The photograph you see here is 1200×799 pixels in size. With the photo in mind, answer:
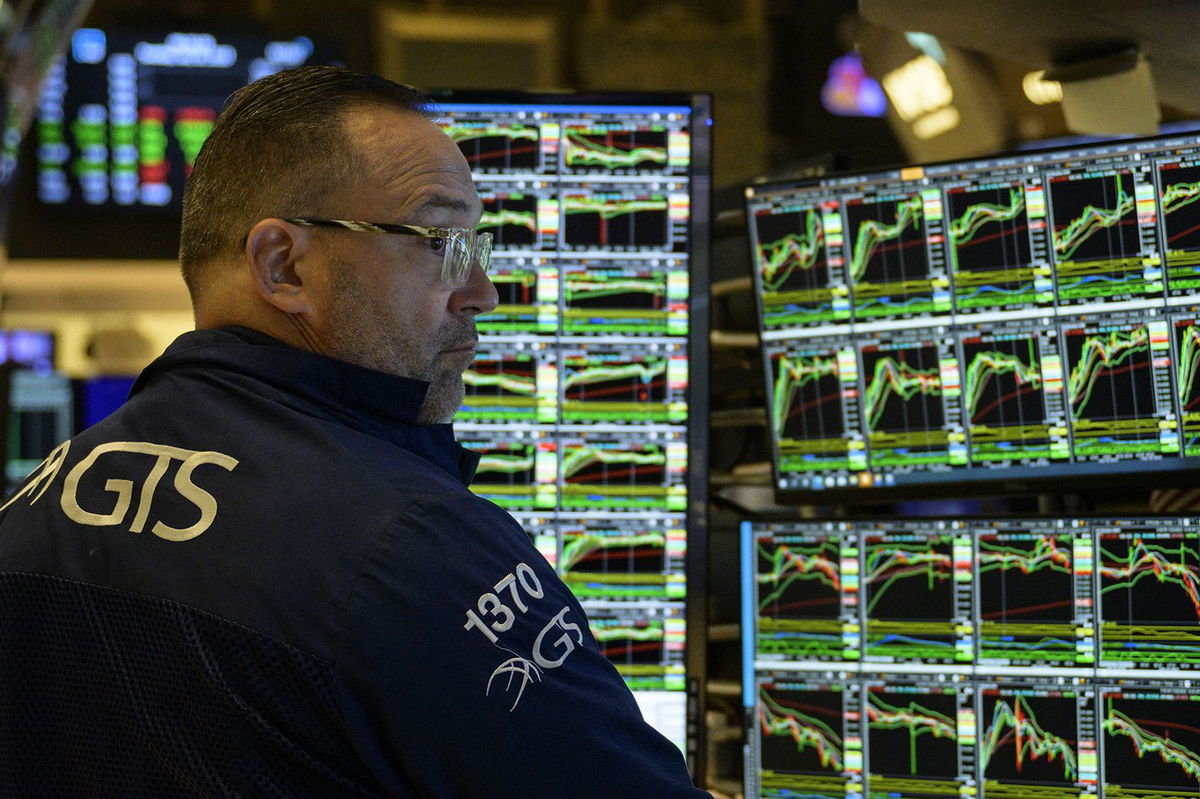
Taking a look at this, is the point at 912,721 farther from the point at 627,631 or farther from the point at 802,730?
the point at 627,631

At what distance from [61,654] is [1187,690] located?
1211 millimetres

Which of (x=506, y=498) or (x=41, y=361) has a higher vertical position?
(x=41, y=361)

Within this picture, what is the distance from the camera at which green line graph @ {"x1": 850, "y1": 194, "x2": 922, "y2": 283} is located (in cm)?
172

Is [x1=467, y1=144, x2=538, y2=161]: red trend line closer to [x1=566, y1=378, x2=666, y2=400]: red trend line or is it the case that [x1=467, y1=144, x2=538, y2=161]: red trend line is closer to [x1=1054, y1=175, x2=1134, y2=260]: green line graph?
[x1=566, y1=378, x2=666, y2=400]: red trend line

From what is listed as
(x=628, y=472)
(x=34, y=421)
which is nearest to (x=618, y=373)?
(x=628, y=472)

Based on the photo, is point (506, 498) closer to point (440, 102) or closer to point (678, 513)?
point (678, 513)

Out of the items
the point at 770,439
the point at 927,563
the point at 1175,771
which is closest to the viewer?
the point at 1175,771

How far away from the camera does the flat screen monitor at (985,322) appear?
1.60 meters

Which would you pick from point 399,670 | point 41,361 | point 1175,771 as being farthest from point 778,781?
point 41,361

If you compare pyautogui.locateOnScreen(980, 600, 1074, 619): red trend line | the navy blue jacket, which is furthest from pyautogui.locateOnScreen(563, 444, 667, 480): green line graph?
the navy blue jacket

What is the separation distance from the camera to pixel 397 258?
3.82 feet

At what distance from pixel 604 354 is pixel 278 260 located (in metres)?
0.76

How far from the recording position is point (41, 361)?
3613mm

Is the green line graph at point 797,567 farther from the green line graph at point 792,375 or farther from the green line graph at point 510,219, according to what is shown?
the green line graph at point 510,219
